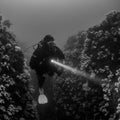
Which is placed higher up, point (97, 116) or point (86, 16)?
point (86, 16)

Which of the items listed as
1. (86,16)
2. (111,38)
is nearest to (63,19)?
(86,16)

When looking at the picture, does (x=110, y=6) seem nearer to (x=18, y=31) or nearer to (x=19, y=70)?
(x=18, y=31)

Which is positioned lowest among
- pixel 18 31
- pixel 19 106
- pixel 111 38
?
pixel 19 106

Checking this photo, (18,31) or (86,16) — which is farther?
(86,16)

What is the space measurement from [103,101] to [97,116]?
83 cm

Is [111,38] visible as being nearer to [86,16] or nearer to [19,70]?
[19,70]

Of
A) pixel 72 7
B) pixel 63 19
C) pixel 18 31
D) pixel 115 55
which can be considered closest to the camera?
pixel 115 55

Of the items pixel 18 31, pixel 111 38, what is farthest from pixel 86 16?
pixel 111 38

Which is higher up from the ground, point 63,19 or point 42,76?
point 63,19

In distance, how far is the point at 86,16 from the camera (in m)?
58.1

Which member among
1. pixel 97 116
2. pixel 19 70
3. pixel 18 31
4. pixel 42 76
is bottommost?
pixel 97 116

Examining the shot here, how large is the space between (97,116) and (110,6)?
5148 centimetres

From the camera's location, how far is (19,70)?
1098 cm

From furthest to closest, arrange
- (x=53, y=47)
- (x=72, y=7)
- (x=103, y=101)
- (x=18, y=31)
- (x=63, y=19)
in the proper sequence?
(x=72, y=7), (x=63, y=19), (x=18, y=31), (x=103, y=101), (x=53, y=47)
